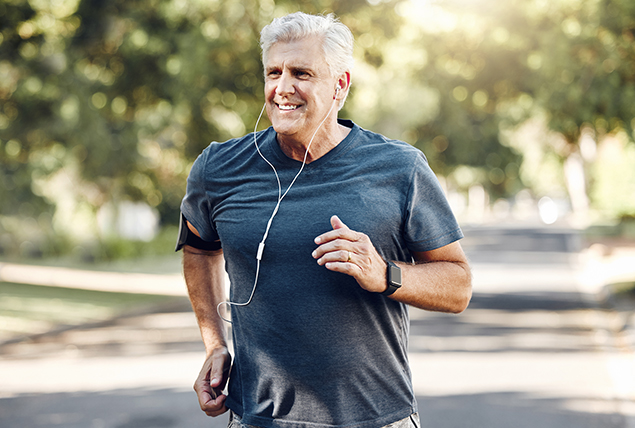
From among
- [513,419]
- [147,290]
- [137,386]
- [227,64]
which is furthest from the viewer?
[147,290]

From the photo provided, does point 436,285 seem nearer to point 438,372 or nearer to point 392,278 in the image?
point 392,278

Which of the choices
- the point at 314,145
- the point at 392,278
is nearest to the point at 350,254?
the point at 392,278

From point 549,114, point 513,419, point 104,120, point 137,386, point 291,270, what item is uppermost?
point 104,120

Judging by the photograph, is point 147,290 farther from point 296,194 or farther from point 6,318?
point 296,194

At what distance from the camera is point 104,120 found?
13.4 meters

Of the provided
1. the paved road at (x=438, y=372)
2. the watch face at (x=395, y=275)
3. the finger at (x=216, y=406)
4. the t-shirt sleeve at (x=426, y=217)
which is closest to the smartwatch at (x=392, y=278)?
the watch face at (x=395, y=275)

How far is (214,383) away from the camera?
2451 mm

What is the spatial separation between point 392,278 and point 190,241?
887 millimetres

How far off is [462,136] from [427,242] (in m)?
25.2

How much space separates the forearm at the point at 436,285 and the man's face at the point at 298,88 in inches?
21.1

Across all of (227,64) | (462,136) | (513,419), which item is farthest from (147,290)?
(462,136)

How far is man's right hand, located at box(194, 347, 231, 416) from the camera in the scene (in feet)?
8.05

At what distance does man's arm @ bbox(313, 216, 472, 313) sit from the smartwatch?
0.01 metres

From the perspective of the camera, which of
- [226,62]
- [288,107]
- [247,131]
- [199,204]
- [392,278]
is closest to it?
[392,278]
